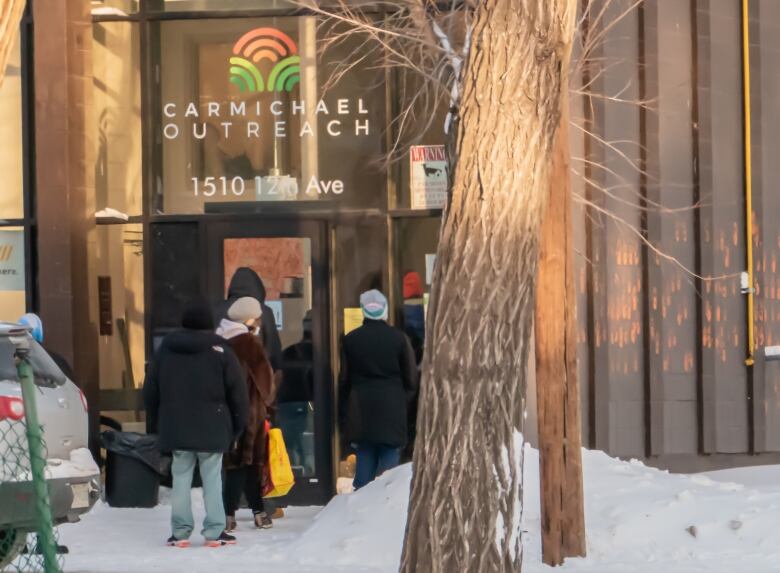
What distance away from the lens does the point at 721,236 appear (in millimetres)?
13047

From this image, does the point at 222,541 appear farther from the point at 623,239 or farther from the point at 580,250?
the point at 623,239

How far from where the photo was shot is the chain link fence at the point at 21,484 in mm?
5754

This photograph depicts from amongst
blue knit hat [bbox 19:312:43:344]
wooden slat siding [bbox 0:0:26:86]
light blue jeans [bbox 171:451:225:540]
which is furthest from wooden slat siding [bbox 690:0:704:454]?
wooden slat siding [bbox 0:0:26:86]

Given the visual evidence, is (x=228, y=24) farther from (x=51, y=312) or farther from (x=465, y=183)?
(x=465, y=183)

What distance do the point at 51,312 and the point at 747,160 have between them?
6.09m

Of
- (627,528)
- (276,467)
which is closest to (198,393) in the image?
(276,467)

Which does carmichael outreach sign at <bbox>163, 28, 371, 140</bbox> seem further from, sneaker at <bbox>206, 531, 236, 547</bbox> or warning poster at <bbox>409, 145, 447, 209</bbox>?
sneaker at <bbox>206, 531, 236, 547</bbox>

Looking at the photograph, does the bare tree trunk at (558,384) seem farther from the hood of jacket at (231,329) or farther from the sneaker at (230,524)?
the sneaker at (230,524)

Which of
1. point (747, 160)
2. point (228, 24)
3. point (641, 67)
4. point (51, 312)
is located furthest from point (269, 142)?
point (747, 160)

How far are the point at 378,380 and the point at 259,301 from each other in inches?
54.0

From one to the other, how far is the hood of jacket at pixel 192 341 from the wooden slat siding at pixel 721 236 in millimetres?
4606

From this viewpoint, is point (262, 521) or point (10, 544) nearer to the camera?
point (10, 544)

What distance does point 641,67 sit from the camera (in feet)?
42.7

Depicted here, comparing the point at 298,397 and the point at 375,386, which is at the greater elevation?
the point at 375,386
